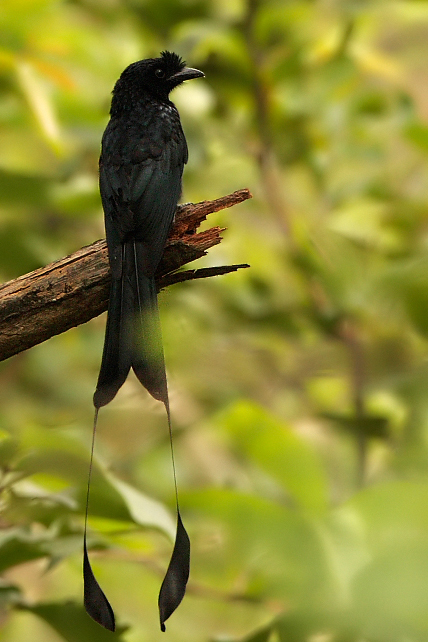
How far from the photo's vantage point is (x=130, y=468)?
2.64 meters

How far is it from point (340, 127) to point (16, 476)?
82.2 inches

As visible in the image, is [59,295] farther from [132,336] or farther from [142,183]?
[142,183]

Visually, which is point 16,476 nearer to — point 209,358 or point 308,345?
point 209,358

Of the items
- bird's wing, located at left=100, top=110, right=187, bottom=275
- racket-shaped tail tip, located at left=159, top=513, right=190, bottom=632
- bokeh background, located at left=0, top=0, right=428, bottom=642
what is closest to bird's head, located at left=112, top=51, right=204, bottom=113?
bird's wing, located at left=100, top=110, right=187, bottom=275

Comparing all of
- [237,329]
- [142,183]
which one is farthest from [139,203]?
[237,329]

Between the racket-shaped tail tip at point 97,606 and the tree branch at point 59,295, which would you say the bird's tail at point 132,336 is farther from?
the racket-shaped tail tip at point 97,606

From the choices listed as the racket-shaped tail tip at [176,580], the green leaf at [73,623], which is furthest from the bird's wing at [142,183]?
the green leaf at [73,623]

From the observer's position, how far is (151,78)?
235 centimetres

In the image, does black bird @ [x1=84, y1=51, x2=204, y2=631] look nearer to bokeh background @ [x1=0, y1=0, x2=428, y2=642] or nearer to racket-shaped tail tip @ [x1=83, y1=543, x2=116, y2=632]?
racket-shaped tail tip @ [x1=83, y1=543, x2=116, y2=632]

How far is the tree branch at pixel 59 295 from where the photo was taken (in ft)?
5.28

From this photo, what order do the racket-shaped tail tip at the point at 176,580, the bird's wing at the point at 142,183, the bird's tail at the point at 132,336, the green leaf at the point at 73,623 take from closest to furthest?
the racket-shaped tail tip at the point at 176,580 < the bird's tail at the point at 132,336 < the bird's wing at the point at 142,183 < the green leaf at the point at 73,623

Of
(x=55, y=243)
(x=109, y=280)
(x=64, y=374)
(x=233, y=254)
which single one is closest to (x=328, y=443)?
(x=233, y=254)

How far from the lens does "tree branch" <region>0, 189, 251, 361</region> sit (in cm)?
161

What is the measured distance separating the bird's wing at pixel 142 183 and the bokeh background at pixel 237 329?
0.96 feet
